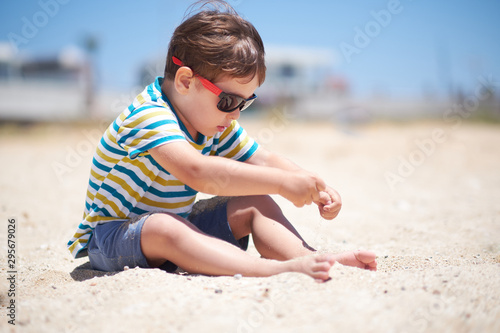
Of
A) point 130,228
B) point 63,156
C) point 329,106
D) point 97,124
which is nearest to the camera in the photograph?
point 130,228

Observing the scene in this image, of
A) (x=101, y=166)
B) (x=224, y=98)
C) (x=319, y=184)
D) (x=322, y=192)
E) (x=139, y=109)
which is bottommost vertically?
(x=101, y=166)

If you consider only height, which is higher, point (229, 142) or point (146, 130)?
point (146, 130)

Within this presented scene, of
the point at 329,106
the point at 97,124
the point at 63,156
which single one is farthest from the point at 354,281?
the point at 329,106

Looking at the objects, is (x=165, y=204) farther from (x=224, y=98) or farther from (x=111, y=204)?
(x=224, y=98)

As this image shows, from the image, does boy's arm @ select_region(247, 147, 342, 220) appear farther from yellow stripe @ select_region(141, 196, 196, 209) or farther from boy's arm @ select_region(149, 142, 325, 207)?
yellow stripe @ select_region(141, 196, 196, 209)

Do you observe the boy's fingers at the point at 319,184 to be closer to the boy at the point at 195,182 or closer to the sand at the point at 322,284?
the boy at the point at 195,182

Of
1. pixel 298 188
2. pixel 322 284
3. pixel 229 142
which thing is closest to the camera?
pixel 322 284

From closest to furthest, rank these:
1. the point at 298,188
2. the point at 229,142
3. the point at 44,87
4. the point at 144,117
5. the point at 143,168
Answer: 1. the point at 298,188
2. the point at 144,117
3. the point at 143,168
4. the point at 229,142
5. the point at 44,87

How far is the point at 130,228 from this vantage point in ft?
5.82

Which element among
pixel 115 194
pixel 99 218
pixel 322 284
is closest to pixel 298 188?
pixel 322 284

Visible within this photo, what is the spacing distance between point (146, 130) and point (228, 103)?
0.39 meters

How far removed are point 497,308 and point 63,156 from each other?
284 inches

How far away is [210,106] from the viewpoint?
1.87 meters

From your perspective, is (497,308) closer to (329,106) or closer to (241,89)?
(241,89)
